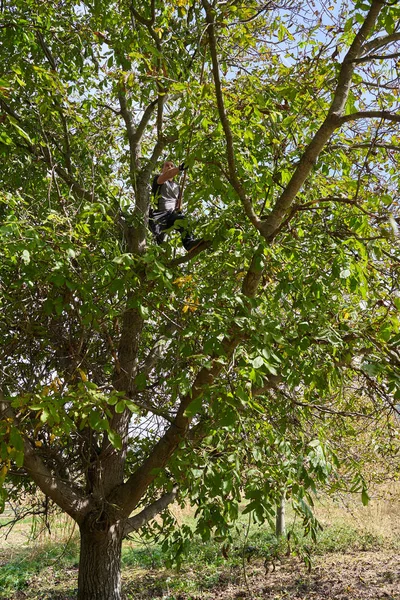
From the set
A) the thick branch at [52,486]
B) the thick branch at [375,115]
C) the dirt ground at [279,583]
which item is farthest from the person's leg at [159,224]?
the dirt ground at [279,583]

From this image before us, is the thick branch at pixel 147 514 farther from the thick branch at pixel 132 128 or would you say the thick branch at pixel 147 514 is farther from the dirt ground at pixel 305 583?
the thick branch at pixel 132 128

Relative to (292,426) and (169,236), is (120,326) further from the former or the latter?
(292,426)

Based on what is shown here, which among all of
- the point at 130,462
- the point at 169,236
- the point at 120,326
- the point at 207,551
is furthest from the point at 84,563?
the point at 207,551

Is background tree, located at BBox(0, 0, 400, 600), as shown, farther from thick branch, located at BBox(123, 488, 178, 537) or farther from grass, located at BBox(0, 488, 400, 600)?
grass, located at BBox(0, 488, 400, 600)

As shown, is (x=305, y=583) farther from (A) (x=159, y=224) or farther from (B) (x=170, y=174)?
(B) (x=170, y=174)

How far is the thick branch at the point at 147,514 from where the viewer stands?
16.0ft

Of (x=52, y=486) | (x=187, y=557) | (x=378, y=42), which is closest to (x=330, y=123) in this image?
(x=378, y=42)

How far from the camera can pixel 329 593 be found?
749cm

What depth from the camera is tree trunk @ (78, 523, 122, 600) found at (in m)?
4.61

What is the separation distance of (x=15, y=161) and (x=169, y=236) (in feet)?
5.33

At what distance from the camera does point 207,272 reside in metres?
4.68

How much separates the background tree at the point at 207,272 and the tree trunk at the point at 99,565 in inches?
0.7

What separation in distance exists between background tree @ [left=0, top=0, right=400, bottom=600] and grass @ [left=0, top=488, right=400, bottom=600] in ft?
10.4

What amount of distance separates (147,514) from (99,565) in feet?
1.98
